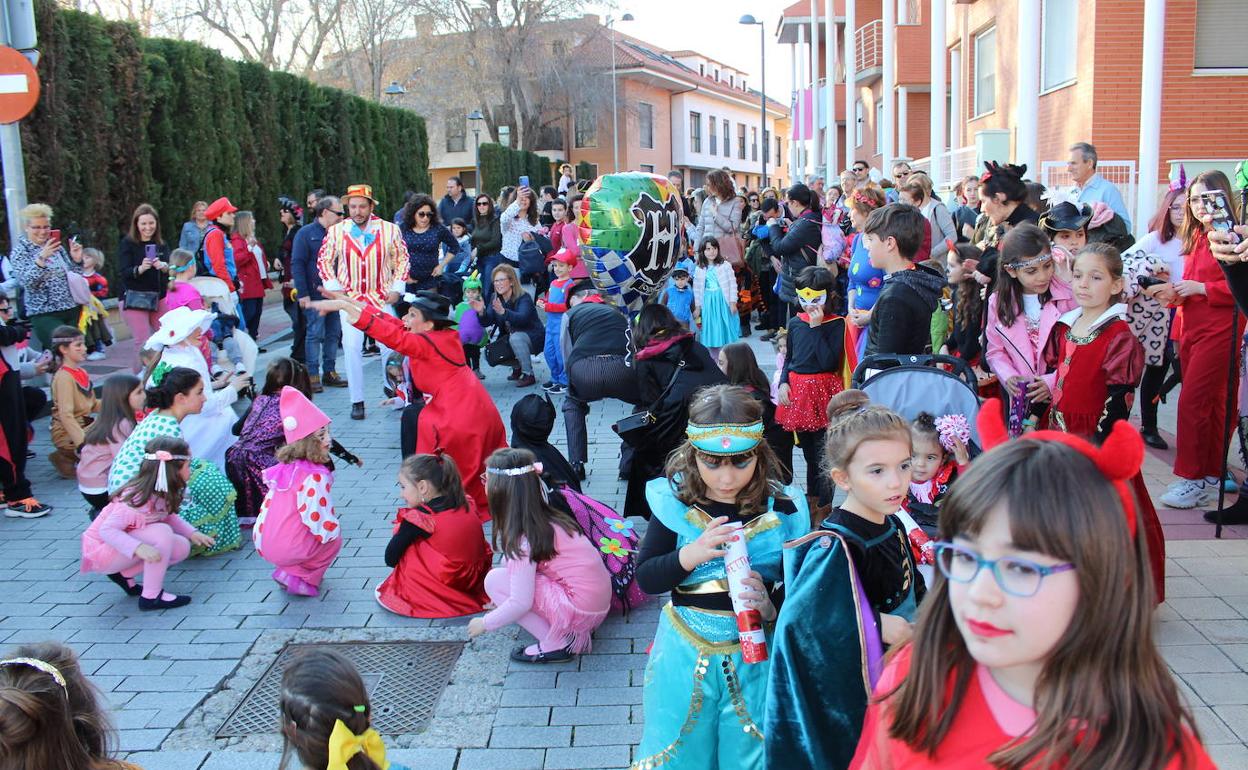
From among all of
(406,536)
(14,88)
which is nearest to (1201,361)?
(406,536)

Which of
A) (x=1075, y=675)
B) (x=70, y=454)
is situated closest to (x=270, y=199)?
(x=70, y=454)

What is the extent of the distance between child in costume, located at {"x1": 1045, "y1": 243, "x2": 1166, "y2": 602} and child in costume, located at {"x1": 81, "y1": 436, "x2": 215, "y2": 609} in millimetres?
4536

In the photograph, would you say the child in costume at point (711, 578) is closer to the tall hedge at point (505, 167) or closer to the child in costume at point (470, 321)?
the child in costume at point (470, 321)

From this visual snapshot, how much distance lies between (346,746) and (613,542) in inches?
101

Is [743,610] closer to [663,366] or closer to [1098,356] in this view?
[1098,356]

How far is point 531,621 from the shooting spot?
4715mm

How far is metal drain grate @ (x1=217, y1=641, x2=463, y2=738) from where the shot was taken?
419 centimetres

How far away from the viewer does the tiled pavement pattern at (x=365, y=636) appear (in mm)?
3939

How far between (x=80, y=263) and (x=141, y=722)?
894cm

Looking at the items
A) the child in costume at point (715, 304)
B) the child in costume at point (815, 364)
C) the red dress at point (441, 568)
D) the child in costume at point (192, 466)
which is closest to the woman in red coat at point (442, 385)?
the child in costume at point (192, 466)

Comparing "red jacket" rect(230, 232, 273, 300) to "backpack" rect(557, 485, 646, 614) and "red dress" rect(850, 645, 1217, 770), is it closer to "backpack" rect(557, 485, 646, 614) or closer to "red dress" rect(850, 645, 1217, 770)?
"backpack" rect(557, 485, 646, 614)

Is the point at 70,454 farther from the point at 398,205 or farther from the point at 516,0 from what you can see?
the point at 516,0

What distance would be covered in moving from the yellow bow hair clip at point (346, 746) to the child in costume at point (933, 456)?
7.51 feet

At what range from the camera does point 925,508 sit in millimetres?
4113
